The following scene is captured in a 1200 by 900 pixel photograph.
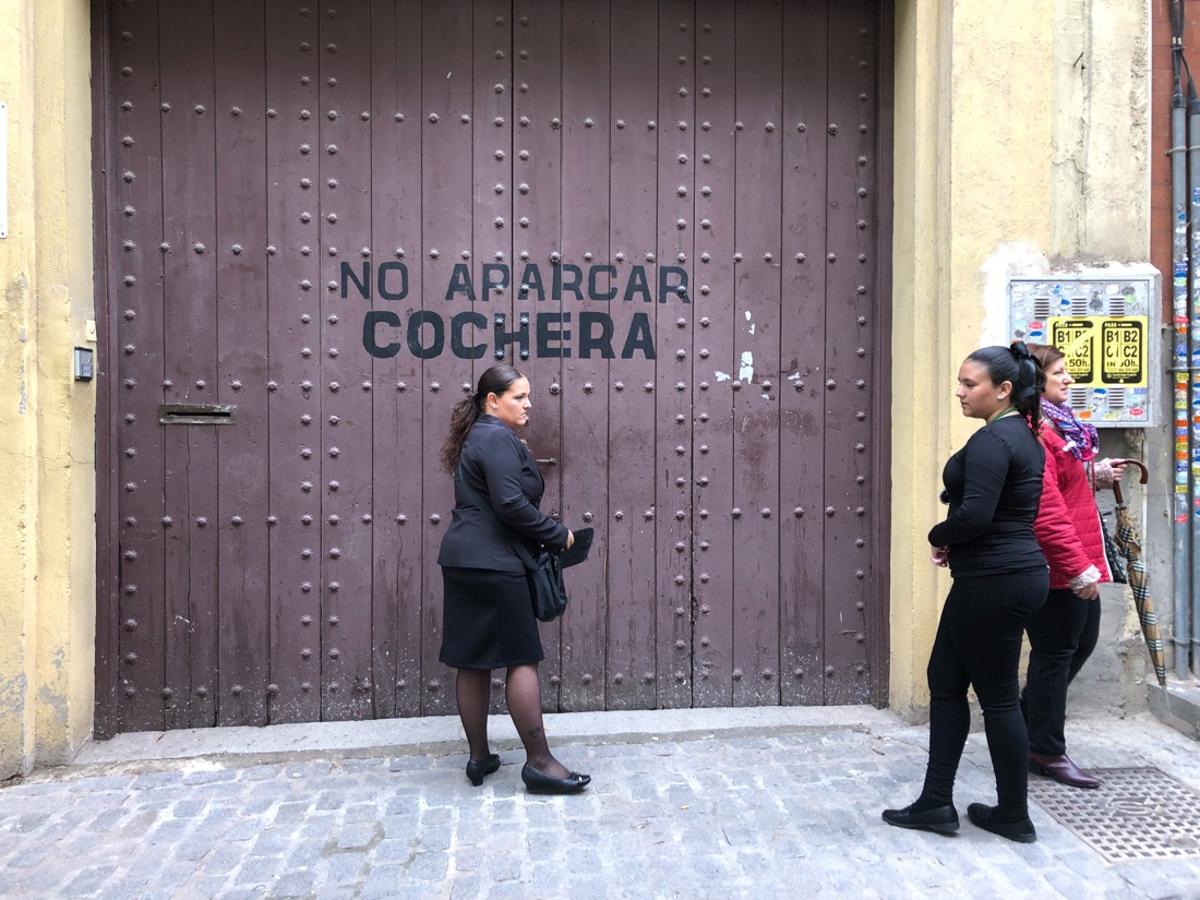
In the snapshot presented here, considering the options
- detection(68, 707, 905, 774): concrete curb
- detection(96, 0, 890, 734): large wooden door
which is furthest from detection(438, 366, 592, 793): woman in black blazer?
detection(96, 0, 890, 734): large wooden door

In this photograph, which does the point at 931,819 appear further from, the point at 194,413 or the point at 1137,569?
the point at 194,413

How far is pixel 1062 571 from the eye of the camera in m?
3.02

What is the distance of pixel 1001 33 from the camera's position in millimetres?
3699

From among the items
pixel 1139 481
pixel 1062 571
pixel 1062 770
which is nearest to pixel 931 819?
pixel 1062 770

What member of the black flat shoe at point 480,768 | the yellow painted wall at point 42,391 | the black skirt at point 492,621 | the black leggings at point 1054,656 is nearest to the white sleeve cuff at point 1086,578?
the black leggings at point 1054,656

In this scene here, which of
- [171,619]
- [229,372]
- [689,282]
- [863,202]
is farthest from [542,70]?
[171,619]

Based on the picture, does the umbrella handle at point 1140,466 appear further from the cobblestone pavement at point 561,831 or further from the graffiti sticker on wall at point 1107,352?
the cobblestone pavement at point 561,831

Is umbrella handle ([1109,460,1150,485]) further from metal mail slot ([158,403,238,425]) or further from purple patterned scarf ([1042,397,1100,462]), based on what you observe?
metal mail slot ([158,403,238,425])

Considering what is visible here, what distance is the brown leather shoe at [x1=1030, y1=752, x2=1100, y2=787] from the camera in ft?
10.7

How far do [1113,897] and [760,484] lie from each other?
78.9 inches

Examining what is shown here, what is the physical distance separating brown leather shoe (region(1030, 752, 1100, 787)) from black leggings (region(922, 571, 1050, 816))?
1.90 ft

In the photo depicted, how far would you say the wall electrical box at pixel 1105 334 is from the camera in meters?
3.71

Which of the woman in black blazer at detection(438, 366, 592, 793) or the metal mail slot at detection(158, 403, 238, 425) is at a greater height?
the metal mail slot at detection(158, 403, 238, 425)

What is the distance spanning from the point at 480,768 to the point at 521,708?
0.31 m
